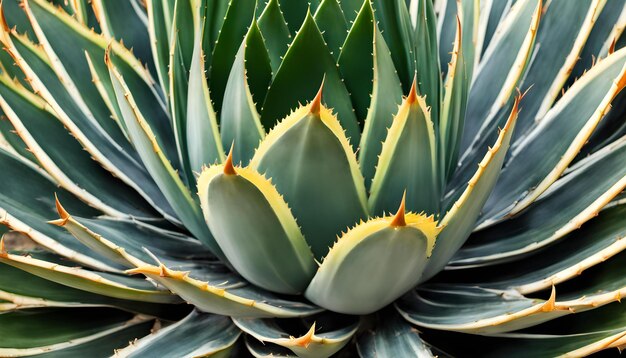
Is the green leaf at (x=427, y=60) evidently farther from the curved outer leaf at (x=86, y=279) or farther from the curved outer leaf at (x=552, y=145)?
the curved outer leaf at (x=86, y=279)

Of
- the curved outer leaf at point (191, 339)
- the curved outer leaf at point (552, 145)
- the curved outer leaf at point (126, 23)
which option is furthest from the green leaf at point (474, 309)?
the curved outer leaf at point (126, 23)

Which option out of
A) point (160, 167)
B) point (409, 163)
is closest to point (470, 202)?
point (409, 163)

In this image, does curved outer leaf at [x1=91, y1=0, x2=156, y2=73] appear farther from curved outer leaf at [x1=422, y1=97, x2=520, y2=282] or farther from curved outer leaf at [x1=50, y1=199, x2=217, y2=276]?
curved outer leaf at [x1=422, y1=97, x2=520, y2=282]

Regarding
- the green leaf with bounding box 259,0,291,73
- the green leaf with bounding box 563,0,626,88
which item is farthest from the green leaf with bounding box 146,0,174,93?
the green leaf with bounding box 563,0,626,88

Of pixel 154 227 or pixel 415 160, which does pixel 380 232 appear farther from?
pixel 154 227

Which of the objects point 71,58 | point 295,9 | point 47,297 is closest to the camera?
point 295,9

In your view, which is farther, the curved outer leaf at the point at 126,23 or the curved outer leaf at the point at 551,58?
the curved outer leaf at the point at 126,23

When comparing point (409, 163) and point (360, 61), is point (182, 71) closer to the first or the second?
point (360, 61)
